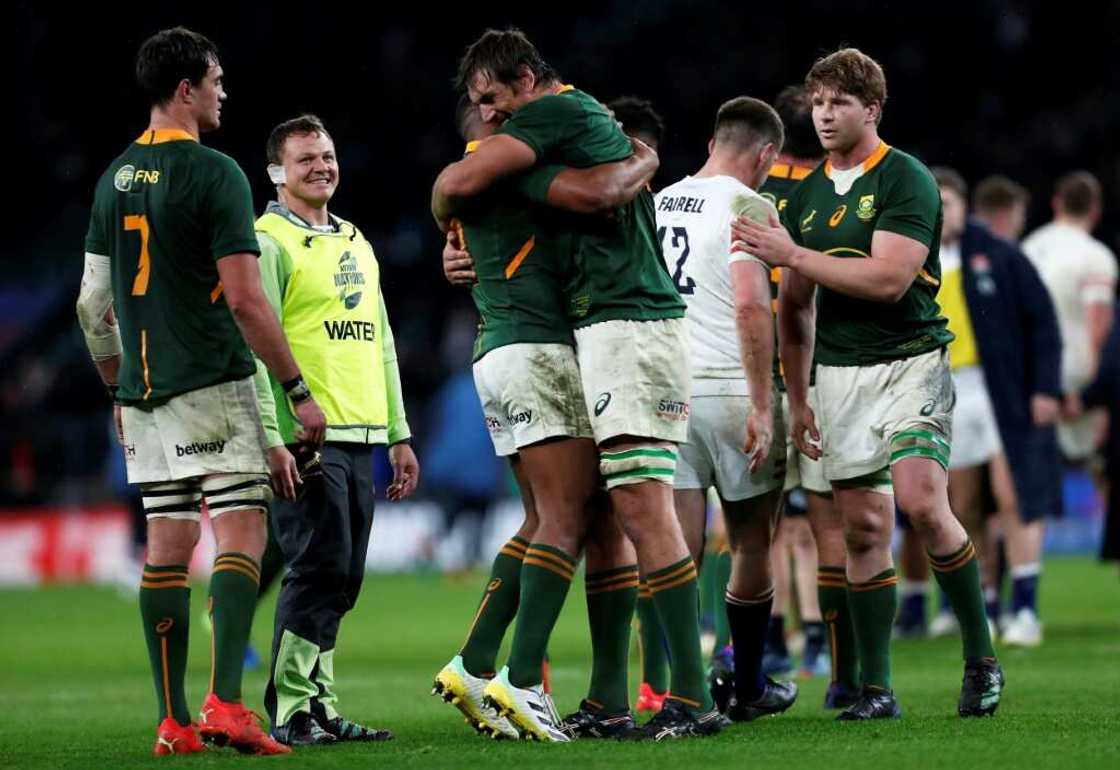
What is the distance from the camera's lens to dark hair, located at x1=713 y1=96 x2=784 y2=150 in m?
7.65

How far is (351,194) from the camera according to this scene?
27.8m

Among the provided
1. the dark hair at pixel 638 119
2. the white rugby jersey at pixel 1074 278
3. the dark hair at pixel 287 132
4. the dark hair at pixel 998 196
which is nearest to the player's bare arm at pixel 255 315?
the dark hair at pixel 287 132

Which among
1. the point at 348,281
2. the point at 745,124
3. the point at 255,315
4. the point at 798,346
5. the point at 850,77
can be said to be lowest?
the point at 798,346

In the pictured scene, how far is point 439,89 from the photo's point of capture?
27.2 meters

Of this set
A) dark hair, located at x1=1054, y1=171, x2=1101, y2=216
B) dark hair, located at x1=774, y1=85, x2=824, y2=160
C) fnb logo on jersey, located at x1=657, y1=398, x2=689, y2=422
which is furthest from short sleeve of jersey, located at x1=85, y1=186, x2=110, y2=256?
dark hair, located at x1=1054, y1=171, x2=1101, y2=216

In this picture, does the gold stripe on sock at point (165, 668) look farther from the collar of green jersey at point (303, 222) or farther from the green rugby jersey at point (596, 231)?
the green rugby jersey at point (596, 231)

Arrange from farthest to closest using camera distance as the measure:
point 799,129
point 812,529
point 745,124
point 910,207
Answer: point 799,129
point 812,529
point 745,124
point 910,207

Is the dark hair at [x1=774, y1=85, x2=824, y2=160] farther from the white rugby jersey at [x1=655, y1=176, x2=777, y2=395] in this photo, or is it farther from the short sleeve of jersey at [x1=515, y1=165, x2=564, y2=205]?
the short sleeve of jersey at [x1=515, y1=165, x2=564, y2=205]

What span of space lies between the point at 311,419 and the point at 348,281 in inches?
38.6

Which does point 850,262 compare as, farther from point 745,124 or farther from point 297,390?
point 297,390

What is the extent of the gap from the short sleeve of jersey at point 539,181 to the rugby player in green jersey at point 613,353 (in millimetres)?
21

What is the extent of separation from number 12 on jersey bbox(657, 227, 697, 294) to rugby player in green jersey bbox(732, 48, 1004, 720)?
1.51ft

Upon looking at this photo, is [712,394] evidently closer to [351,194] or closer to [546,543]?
[546,543]

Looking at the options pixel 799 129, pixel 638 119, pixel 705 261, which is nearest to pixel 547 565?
pixel 705 261
